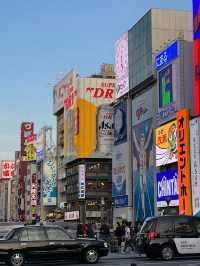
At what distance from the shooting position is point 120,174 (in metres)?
85.4

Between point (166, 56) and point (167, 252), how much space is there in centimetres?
4444

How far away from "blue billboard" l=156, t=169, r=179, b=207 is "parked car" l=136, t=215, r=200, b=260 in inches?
1376

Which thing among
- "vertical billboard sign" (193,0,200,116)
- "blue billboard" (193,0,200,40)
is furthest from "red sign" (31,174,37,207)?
"blue billboard" (193,0,200,40)

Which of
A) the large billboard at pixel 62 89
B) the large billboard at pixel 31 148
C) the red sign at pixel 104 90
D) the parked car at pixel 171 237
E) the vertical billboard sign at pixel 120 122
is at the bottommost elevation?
the parked car at pixel 171 237

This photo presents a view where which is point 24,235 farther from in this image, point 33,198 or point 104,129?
point 33,198

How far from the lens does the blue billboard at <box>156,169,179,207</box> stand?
201 feet

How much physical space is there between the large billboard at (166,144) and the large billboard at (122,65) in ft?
56.8

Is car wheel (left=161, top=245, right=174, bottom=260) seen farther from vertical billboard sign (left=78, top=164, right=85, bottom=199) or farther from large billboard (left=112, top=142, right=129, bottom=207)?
vertical billboard sign (left=78, top=164, right=85, bottom=199)

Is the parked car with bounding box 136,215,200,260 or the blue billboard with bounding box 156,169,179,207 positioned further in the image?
the blue billboard with bounding box 156,169,179,207

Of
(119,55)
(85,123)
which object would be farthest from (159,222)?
(85,123)

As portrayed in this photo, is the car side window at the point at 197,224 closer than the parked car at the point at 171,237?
No

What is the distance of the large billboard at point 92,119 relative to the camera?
112m

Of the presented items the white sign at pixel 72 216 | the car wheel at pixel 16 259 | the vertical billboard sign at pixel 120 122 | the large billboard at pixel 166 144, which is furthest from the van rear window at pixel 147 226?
the white sign at pixel 72 216

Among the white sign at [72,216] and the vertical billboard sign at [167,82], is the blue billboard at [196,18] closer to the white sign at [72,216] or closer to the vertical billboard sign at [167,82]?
the vertical billboard sign at [167,82]
